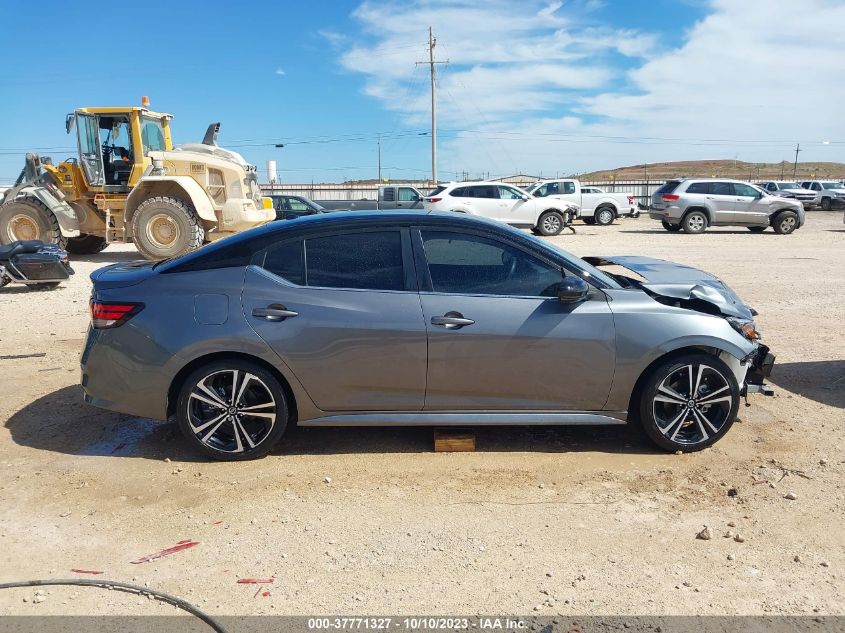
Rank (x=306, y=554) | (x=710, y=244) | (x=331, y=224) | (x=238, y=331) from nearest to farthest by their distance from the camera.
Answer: (x=306, y=554)
(x=238, y=331)
(x=331, y=224)
(x=710, y=244)

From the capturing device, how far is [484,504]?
12.2 feet

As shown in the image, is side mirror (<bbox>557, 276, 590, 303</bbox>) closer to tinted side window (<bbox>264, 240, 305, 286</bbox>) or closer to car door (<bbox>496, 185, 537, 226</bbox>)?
tinted side window (<bbox>264, 240, 305, 286</bbox>)

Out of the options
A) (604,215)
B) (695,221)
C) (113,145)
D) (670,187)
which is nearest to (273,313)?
(113,145)

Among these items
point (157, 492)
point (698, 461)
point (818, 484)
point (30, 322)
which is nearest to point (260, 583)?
point (157, 492)

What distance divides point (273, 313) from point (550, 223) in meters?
18.4

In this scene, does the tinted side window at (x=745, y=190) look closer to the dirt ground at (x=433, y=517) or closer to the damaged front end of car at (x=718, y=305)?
the dirt ground at (x=433, y=517)

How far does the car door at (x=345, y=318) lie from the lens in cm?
413

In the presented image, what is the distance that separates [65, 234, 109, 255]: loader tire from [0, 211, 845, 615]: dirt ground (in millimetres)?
11815

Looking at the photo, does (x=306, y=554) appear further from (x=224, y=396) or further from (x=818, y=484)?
(x=818, y=484)

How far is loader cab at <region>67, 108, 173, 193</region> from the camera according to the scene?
14195 millimetres

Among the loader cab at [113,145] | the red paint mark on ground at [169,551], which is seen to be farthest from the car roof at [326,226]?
the loader cab at [113,145]

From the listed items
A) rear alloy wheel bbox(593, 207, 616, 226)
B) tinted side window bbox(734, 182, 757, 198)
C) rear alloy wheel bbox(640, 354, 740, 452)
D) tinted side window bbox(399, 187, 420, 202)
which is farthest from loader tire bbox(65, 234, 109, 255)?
tinted side window bbox(734, 182, 757, 198)

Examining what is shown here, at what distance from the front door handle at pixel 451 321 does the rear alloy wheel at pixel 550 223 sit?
18000 millimetres

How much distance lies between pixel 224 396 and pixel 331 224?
1327 millimetres
